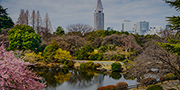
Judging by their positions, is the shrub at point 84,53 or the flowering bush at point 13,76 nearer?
the flowering bush at point 13,76

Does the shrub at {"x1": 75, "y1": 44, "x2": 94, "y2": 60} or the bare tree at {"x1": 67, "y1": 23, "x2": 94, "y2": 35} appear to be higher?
the bare tree at {"x1": 67, "y1": 23, "x2": 94, "y2": 35}

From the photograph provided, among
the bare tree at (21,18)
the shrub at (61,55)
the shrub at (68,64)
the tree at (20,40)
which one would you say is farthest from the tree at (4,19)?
the bare tree at (21,18)

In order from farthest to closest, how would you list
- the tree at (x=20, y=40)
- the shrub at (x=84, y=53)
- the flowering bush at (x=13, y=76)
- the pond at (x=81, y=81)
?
the shrub at (x=84, y=53)
the tree at (x=20, y=40)
the pond at (x=81, y=81)
the flowering bush at (x=13, y=76)

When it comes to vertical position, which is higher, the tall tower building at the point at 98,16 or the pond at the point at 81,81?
the tall tower building at the point at 98,16

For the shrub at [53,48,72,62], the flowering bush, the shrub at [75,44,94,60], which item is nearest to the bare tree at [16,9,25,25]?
the shrub at [53,48,72,62]

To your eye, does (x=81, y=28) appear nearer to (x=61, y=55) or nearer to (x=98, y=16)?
(x=61, y=55)

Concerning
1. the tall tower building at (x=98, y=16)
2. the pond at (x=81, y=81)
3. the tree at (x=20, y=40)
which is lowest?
the pond at (x=81, y=81)

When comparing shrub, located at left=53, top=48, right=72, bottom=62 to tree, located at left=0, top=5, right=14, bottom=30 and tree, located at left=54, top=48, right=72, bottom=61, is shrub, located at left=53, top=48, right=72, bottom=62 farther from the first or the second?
tree, located at left=0, top=5, right=14, bottom=30

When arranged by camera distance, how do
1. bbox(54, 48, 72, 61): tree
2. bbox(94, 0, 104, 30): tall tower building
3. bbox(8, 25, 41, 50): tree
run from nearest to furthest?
bbox(8, 25, 41, 50): tree < bbox(54, 48, 72, 61): tree < bbox(94, 0, 104, 30): tall tower building

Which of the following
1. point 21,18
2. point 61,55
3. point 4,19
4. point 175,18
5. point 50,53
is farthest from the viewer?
point 21,18

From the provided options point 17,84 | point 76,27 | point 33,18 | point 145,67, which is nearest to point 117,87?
point 145,67

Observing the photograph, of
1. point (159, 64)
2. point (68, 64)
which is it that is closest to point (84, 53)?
point (68, 64)

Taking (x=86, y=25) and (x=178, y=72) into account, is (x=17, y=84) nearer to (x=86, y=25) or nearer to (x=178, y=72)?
(x=178, y=72)

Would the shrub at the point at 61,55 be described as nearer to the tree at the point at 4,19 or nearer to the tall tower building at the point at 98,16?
the tree at the point at 4,19
